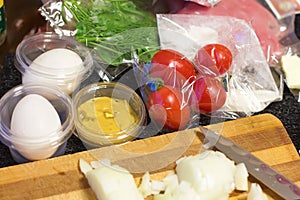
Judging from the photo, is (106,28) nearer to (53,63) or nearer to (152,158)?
(53,63)

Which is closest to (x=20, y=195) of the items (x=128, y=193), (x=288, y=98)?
(x=128, y=193)

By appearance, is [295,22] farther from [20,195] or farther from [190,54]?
[20,195]

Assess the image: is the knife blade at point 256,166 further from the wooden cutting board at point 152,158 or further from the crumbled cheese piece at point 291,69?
the crumbled cheese piece at point 291,69

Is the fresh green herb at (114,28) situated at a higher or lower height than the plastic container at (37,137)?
higher

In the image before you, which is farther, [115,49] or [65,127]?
[115,49]

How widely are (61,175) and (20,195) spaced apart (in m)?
0.10

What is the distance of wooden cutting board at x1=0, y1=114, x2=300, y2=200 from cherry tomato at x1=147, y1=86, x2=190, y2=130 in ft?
0.12

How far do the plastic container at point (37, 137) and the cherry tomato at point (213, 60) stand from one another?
359mm

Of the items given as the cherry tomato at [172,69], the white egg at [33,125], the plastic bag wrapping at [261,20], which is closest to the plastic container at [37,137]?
the white egg at [33,125]

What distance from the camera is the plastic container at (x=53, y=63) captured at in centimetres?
150

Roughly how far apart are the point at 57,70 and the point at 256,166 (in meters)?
0.53

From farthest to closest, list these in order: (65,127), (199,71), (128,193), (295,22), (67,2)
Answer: (295,22)
(67,2)
(199,71)
(65,127)
(128,193)

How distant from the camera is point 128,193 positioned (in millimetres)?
1293

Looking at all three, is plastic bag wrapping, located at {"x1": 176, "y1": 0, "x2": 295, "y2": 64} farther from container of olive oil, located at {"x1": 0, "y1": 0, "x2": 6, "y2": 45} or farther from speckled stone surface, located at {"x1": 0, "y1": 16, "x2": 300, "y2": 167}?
container of olive oil, located at {"x1": 0, "y1": 0, "x2": 6, "y2": 45}
